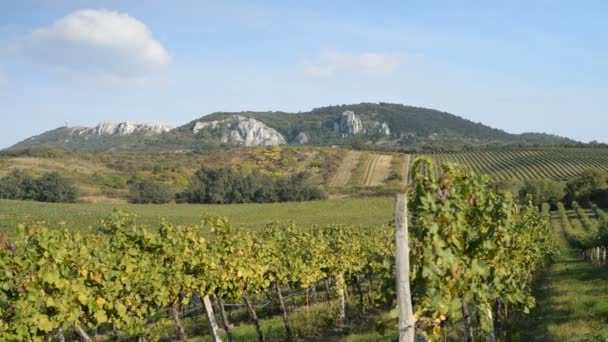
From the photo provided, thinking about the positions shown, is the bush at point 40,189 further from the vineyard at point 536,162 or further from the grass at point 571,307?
the grass at point 571,307

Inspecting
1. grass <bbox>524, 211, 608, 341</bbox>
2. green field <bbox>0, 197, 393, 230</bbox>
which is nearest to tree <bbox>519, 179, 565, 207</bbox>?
green field <bbox>0, 197, 393, 230</bbox>

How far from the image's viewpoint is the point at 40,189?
71875 mm

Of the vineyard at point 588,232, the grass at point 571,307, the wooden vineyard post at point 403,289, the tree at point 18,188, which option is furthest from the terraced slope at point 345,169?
the wooden vineyard post at point 403,289

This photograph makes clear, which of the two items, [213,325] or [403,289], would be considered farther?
[213,325]

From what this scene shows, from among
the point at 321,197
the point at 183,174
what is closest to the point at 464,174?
the point at 321,197

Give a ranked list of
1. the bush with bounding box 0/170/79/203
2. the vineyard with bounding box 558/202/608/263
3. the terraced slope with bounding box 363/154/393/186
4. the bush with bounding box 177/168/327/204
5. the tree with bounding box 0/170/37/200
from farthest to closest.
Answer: the terraced slope with bounding box 363/154/393/186, the bush with bounding box 177/168/327/204, the tree with bounding box 0/170/37/200, the bush with bounding box 0/170/79/203, the vineyard with bounding box 558/202/608/263

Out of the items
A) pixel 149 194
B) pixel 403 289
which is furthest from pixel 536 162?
pixel 403 289

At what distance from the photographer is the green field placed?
160ft

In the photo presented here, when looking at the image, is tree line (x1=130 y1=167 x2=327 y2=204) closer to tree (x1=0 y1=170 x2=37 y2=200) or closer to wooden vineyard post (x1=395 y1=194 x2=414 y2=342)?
tree (x1=0 y1=170 x2=37 y2=200)

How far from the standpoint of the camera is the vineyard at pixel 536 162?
84.9 m

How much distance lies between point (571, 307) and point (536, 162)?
89.9m

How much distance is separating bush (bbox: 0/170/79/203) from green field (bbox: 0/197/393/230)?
13.0 m

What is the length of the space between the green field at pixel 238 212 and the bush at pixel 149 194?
10364mm

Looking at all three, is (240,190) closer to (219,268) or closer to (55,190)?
(55,190)
